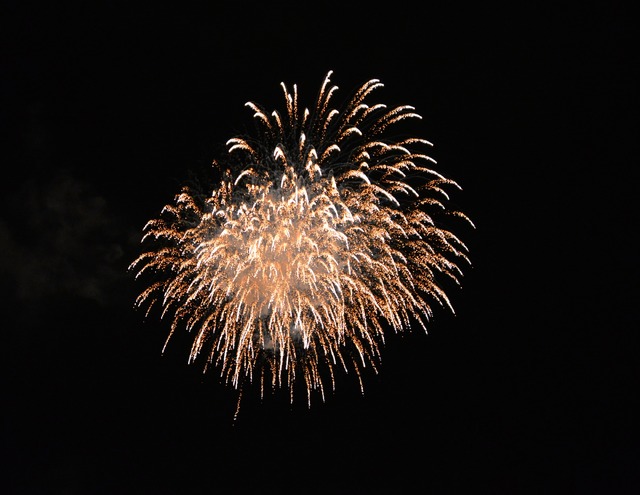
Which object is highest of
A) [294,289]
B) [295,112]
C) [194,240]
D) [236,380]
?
[295,112]

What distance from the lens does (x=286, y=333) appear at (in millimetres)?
20078

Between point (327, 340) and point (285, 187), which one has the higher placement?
point (285, 187)

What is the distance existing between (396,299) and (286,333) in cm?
342

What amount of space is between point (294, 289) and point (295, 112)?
5.08 meters

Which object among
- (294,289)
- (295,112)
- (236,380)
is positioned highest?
(295,112)

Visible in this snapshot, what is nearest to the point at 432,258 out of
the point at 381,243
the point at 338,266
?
the point at 381,243

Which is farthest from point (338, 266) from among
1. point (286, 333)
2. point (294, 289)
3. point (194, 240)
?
point (194, 240)

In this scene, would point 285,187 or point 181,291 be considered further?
point 181,291

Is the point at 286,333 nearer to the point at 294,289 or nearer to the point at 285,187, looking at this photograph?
the point at 294,289

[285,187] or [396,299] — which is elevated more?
[285,187]

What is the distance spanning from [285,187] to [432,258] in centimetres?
478

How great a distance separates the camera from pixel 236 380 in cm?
2008

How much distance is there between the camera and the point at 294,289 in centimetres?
1945

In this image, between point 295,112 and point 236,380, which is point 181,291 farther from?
point 295,112
